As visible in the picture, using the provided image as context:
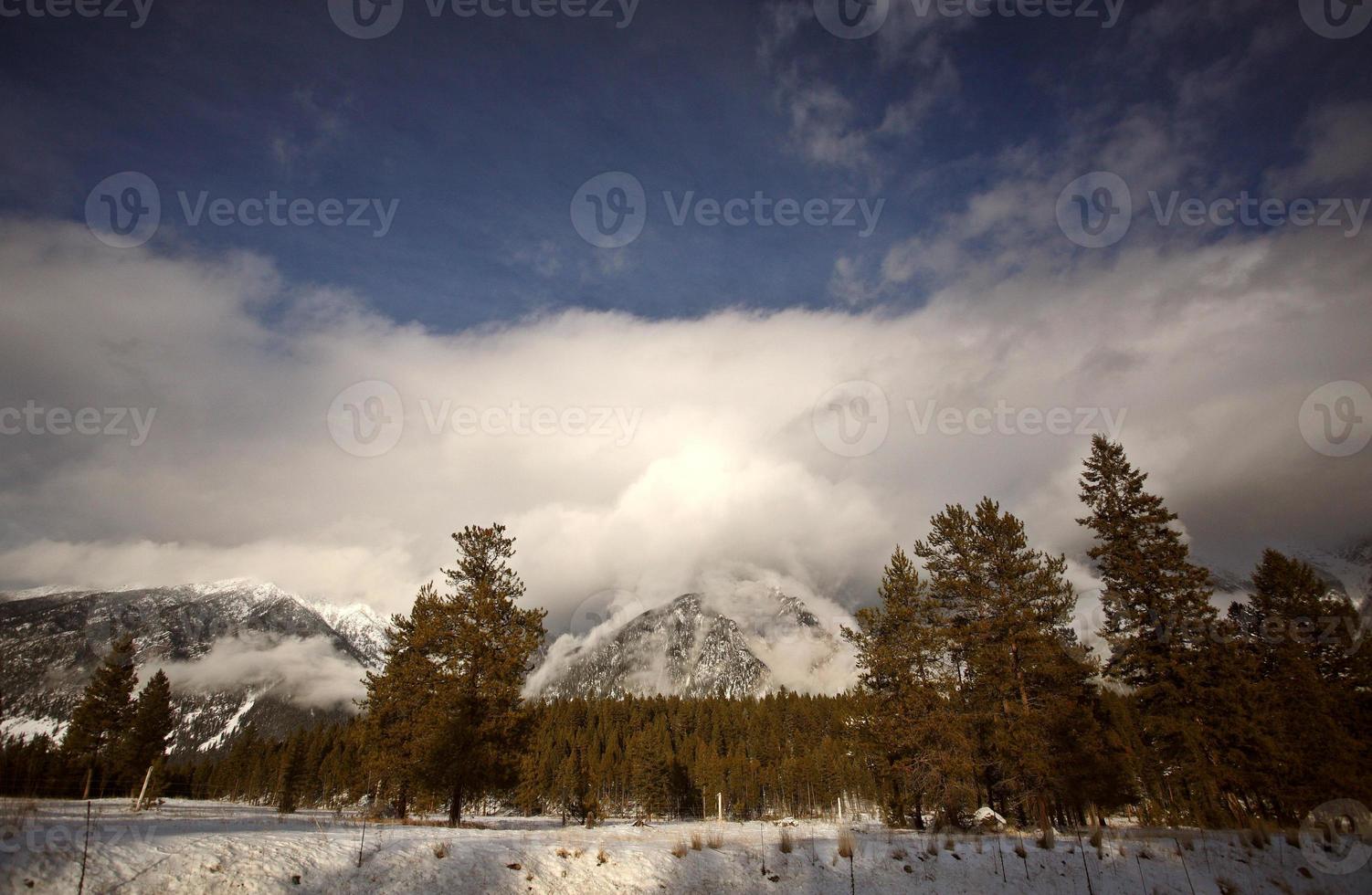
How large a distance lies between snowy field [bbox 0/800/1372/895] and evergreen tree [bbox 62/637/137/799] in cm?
4353

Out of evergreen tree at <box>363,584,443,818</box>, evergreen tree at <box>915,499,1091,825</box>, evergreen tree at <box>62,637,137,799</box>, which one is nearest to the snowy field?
evergreen tree at <box>915,499,1091,825</box>

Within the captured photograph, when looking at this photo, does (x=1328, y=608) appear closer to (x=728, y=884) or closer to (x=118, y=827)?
(x=728, y=884)

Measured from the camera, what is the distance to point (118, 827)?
1327 cm

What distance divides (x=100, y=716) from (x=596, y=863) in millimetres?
55945

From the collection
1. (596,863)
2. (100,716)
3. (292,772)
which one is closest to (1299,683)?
(596,863)

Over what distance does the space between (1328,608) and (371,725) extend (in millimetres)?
50858

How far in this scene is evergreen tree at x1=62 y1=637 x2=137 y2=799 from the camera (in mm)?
47875

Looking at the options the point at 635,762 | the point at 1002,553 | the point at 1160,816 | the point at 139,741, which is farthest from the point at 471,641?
the point at 635,762

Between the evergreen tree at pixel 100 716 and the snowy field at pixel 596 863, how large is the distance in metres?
43.5

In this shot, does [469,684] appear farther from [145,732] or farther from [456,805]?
[145,732]

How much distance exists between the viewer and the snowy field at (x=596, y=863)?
1105 centimetres

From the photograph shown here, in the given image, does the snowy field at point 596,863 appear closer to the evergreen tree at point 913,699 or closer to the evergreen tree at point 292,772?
the evergreen tree at point 913,699

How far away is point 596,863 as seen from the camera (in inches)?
581

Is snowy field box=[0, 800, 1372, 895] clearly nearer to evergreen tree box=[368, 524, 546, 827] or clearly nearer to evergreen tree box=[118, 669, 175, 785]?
evergreen tree box=[368, 524, 546, 827]
